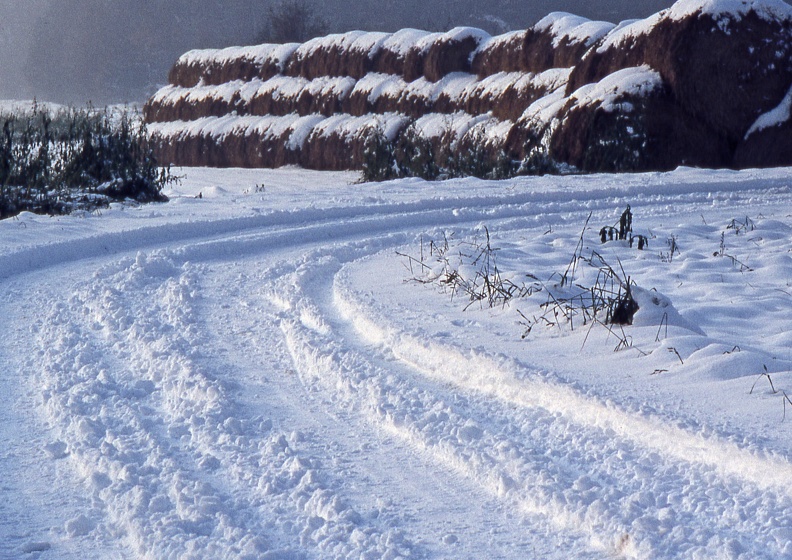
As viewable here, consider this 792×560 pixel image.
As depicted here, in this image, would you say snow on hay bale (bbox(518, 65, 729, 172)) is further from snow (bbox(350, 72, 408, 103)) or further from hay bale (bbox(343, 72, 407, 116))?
snow (bbox(350, 72, 408, 103))

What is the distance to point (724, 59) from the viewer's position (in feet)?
48.3

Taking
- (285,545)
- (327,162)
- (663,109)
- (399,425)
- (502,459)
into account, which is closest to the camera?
(285,545)

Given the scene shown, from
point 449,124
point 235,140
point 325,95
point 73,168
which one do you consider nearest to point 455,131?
point 449,124

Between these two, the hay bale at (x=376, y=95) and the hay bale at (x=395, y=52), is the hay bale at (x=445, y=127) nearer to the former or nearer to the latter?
the hay bale at (x=376, y=95)

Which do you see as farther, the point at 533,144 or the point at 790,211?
the point at 533,144

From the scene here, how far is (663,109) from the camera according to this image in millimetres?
14352

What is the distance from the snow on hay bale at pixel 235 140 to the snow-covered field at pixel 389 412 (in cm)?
1369

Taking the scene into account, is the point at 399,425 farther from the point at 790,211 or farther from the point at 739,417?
the point at 790,211

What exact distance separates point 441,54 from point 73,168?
10.5 metres

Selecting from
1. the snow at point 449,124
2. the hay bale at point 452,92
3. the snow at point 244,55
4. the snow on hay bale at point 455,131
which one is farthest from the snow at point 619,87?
the snow at point 244,55

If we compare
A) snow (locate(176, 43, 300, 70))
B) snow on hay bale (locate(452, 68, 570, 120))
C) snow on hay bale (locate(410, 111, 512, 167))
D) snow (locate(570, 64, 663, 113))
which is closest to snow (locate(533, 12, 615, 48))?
snow on hay bale (locate(452, 68, 570, 120))

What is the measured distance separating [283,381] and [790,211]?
21.3 ft

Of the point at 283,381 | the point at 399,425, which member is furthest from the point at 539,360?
the point at 283,381

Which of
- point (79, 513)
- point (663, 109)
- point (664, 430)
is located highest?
point (663, 109)
